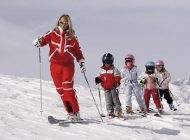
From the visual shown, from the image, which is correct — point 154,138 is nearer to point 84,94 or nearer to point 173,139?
point 173,139

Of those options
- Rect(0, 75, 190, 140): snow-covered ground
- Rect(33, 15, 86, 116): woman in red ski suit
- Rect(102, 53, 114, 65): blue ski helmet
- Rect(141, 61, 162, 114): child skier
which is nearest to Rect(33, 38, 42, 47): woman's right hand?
Rect(33, 15, 86, 116): woman in red ski suit

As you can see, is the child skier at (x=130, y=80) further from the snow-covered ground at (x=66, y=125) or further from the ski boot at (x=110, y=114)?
the ski boot at (x=110, y=114)

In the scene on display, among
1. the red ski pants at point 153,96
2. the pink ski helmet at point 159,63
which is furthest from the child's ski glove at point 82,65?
the pink ski helmet at point 159,63

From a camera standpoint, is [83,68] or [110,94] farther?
[110,94]

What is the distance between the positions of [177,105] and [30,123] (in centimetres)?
1035

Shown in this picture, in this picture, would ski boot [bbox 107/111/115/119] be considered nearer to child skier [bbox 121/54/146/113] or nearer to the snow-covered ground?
the snow-covered ground

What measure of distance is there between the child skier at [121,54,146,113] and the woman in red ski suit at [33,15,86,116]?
12.5 ft

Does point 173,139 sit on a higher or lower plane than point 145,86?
lower

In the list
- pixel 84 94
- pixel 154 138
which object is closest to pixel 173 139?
pixel 154 138

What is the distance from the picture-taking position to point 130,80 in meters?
13.6

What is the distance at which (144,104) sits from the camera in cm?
1388

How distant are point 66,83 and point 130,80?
4336mm

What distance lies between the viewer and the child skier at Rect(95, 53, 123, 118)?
1196cm

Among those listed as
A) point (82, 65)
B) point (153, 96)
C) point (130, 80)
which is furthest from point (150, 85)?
point (82, 65)
